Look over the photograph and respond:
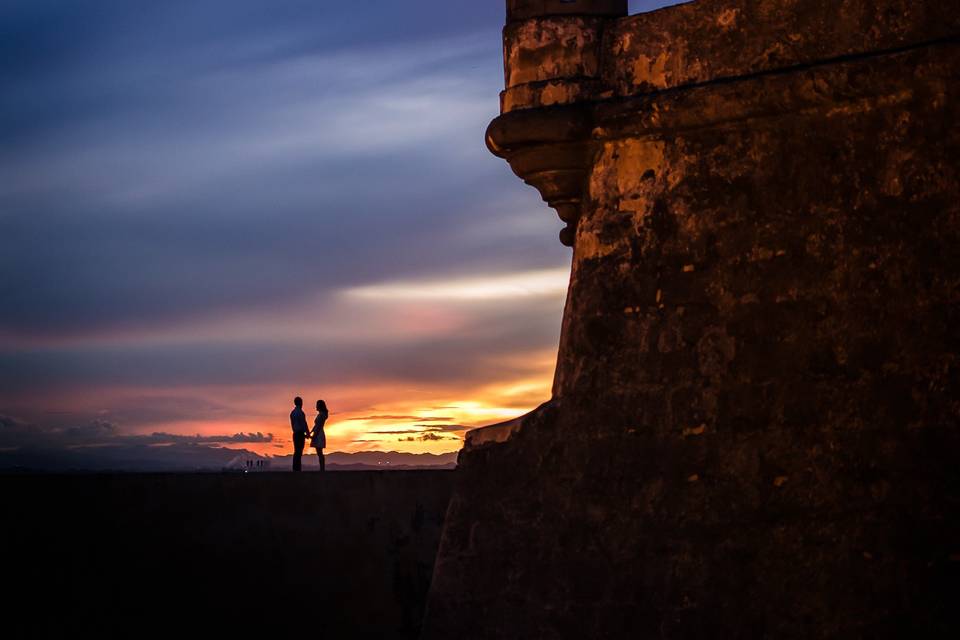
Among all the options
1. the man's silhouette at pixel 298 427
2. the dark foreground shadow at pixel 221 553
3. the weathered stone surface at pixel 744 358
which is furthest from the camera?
the man's silhouette at pixel 298 427

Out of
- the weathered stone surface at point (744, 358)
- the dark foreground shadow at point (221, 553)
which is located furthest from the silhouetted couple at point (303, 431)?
the weathered stone surface at point (744, 358)

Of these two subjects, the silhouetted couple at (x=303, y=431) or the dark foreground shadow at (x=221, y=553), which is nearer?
the dark foreground shadow at (x=221, y=553)

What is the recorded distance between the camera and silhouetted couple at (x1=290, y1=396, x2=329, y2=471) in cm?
1435

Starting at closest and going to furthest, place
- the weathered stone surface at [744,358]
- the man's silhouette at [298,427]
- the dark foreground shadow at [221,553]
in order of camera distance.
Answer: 1. the weathered stone surface at [744,358]
2. the dark foreground shadow at [221,553]
3. the man's silhouette at [298,427]

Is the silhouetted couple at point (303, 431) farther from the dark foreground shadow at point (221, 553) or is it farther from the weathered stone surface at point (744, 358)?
the weathered stone surface at point (744, 358)

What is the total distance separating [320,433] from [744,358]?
874 cm

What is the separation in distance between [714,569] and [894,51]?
250cm

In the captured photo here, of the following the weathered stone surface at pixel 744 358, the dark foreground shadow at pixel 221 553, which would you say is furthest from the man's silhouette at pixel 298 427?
the weathered stone surface at pixel 744 358

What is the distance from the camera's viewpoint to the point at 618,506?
6.62 meters

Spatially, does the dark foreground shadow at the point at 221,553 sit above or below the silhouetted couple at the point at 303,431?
below

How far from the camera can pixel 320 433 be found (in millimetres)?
14523

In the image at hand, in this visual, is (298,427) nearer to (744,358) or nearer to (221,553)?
(221,553)

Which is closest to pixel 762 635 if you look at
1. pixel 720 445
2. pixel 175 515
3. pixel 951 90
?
pixel 720 445

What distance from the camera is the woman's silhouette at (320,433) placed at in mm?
14453
